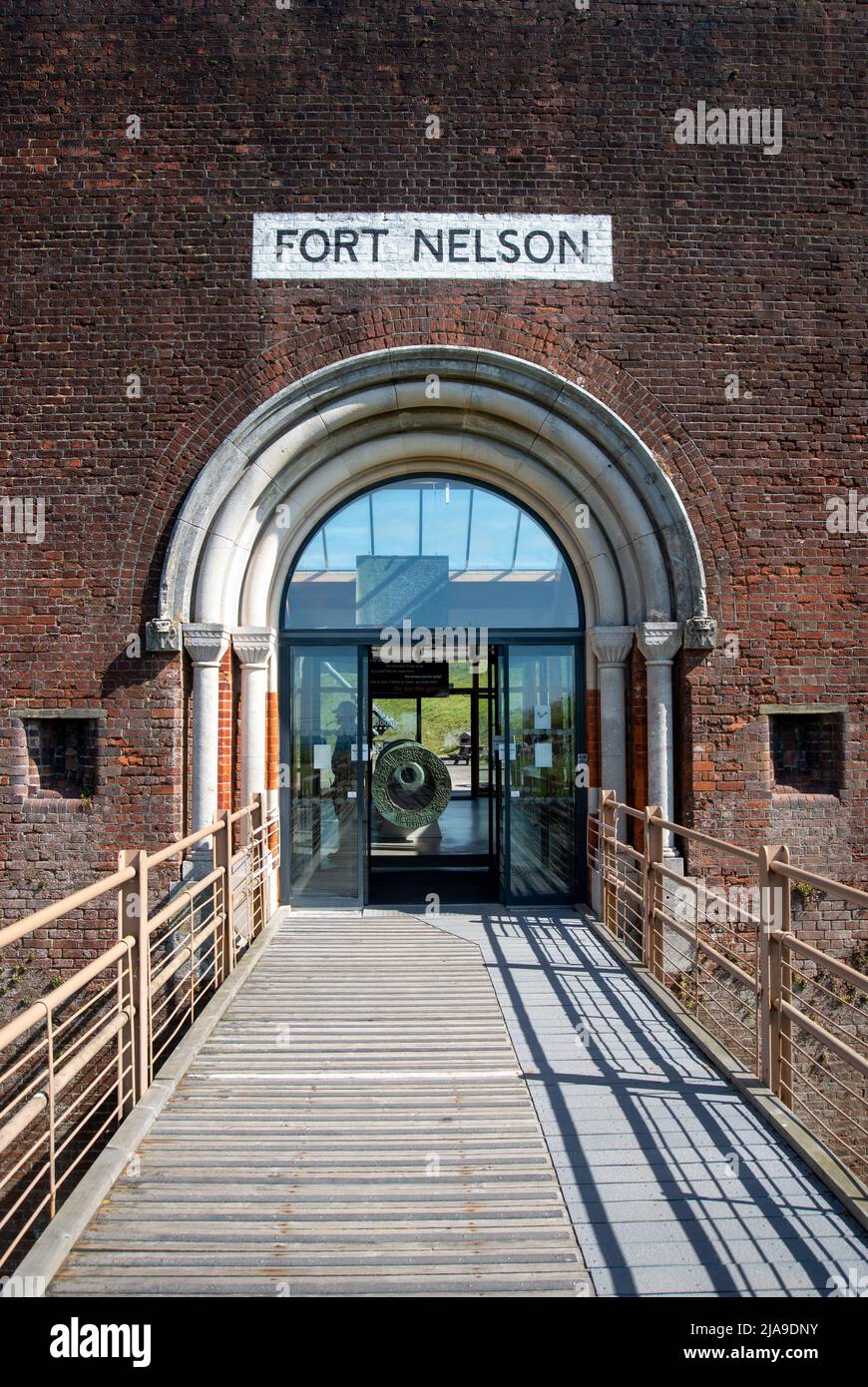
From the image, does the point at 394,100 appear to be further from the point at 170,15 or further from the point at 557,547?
the point at 557,547

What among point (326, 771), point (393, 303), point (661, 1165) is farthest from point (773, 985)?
point (393, 303)

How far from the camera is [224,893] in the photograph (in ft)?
17.9

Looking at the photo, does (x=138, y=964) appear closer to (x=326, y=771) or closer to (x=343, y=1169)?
(x=343, y=1169)

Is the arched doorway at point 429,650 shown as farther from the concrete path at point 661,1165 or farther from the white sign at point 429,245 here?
the concrete path at point 661,1165

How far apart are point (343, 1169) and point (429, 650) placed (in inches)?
180

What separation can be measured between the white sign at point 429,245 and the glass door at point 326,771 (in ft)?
9.88

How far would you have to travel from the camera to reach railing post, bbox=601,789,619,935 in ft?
21.3

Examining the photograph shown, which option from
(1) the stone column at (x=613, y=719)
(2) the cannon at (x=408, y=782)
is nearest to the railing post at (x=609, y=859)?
(1) the stone column at (x=613, y=719)

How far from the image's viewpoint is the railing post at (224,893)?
5445 mm

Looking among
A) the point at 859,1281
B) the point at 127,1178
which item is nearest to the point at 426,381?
the point at 127,1178

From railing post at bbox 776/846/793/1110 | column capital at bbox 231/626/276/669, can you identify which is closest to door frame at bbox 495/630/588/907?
column capital at bbox 231/626/276/669

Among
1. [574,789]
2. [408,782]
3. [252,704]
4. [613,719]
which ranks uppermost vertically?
[252,704]

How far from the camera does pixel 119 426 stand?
6.55m

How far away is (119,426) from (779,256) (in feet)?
17.5
